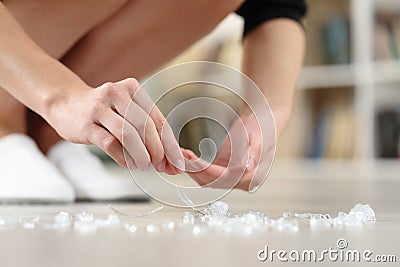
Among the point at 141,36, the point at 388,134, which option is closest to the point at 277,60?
the point at 141,36

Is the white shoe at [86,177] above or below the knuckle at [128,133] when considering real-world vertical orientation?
above

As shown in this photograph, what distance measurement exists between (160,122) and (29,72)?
0.50ft

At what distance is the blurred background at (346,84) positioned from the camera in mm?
3279

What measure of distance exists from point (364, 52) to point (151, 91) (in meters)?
2.60

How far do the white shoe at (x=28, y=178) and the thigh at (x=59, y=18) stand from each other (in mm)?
161

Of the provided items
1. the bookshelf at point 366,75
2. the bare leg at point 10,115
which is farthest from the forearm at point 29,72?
the bookshelf at point 366,75

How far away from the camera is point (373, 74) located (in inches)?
129

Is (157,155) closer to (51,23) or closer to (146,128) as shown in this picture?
(146,128)

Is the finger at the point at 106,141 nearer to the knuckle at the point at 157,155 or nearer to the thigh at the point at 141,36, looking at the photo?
the knuckle at the point at 157,155

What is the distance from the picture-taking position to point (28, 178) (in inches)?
47.1

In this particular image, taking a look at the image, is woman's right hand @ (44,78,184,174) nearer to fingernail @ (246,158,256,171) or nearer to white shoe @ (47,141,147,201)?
fingernail @ (246,158,256,171)

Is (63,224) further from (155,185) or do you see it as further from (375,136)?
(375,136)

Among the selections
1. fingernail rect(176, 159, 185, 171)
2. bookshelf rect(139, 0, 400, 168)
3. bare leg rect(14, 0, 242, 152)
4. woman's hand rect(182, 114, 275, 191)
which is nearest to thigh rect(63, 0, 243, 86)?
bare leg rect(14, 0, 242, 152)

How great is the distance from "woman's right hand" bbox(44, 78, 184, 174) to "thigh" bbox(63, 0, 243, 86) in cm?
47
